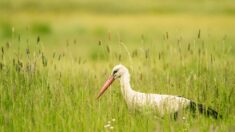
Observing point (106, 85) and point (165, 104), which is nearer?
point (165, 104)

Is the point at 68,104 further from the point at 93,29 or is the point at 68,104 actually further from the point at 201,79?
the point at 93,29

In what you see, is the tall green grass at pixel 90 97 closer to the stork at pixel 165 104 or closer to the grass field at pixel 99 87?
the grass field at pixel 99 87

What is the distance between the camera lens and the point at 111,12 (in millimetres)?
33250

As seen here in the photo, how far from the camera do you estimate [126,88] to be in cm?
1005

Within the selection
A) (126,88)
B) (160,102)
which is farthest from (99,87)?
(160,102)

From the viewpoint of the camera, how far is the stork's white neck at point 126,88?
9.89m

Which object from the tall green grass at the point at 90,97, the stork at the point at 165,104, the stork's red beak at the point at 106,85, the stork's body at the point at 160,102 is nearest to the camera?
the tall green grass at the point at 90,97

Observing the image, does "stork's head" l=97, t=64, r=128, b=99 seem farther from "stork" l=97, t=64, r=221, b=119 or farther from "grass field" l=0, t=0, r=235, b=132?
"stork" l=97, t=64, r=221, b=119

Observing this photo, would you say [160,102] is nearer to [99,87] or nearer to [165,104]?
[165,104]

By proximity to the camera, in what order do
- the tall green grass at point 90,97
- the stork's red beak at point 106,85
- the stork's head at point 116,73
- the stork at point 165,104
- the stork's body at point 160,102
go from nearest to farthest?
1. the tall green grass at point 90,97
2. the stork at point 165,104
3. the stork's body at point 160,102
4. the stork's red beak at point 106,85
5. the stork's head at point 116,73

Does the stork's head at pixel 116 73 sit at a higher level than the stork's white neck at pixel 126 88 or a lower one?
higher

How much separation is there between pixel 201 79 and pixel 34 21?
2066 centimetres

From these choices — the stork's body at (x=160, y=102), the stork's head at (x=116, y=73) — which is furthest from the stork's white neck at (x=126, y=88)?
the stork's body at (x=160, y=102)

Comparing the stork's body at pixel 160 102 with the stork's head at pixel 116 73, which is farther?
the stork's head at pixel 116 73
